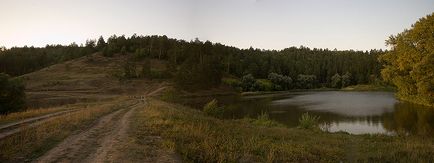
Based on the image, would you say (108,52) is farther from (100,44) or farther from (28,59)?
(28,59)

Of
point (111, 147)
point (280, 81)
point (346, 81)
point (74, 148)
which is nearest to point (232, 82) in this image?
point (280, 81)

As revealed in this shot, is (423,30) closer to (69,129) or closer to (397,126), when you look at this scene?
(397,126)

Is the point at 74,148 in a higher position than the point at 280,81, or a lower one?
lower

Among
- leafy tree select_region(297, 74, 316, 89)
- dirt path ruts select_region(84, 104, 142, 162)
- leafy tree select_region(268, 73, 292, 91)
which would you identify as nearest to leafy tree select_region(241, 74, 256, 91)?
leafy tree select_region(268, 73, 292, 91)

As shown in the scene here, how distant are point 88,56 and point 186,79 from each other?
68554 mm

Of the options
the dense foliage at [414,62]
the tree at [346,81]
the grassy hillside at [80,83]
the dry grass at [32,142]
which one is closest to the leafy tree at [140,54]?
the grassy hillside at [80,83]

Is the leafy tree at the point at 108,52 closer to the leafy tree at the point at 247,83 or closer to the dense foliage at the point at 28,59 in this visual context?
the dense foliage at the point at 28,59

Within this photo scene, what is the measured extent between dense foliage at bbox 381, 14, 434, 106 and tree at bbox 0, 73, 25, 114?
54.8 m

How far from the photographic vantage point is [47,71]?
430 feet

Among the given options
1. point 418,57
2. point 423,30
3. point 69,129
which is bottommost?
point 69,129

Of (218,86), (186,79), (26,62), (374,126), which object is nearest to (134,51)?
(26,62)

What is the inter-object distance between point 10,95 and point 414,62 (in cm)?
5754

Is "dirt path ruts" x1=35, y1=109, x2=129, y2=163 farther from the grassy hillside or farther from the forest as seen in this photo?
the forest

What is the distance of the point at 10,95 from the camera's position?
50.7m
